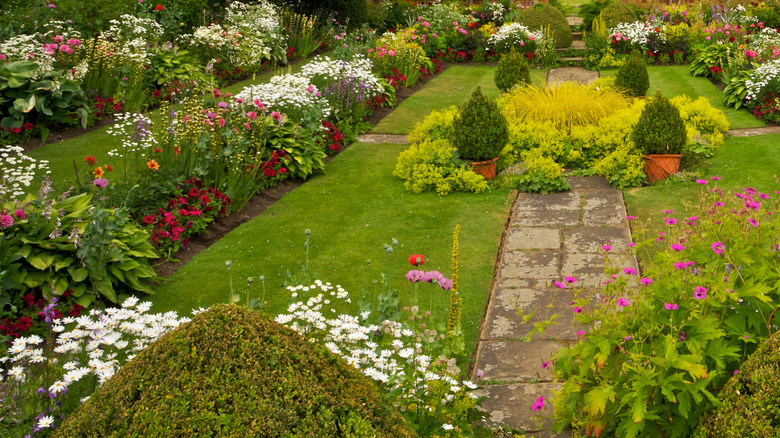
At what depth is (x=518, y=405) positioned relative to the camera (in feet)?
13.7

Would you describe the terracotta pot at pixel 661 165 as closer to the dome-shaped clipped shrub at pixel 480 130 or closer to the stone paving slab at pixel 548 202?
the stone paving slab at pixel 548 202

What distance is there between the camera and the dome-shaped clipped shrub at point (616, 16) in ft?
57.3

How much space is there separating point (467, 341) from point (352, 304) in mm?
1049

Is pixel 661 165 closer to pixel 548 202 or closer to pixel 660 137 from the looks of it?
pixel 660 137

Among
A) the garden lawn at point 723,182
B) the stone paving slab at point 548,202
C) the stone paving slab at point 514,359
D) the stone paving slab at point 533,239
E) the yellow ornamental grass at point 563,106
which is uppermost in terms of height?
the yellow ornamental grass at point 563,106

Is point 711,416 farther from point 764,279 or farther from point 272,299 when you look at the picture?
point 272,299

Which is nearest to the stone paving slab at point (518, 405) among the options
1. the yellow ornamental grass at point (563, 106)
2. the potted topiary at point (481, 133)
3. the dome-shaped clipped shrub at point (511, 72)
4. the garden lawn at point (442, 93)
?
the potted topiary at point (481, 133)

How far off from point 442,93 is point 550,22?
18.5 feet

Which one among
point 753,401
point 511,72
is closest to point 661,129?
point 511,72

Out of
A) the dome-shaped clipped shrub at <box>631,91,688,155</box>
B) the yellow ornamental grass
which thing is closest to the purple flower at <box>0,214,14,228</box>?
the yellow ornamental grass

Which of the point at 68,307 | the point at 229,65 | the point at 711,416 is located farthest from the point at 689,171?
the point at 229,65

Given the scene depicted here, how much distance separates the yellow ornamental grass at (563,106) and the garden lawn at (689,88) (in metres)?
2.16

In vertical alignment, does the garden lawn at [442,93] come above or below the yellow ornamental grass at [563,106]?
below

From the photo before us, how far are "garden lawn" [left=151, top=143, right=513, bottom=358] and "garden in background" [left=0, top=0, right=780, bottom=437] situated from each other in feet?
0.11
